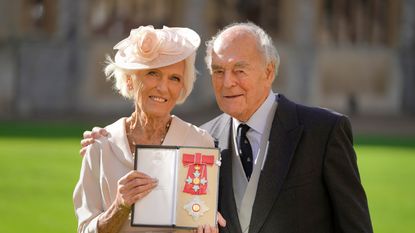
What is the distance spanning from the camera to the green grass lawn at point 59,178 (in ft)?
31.6

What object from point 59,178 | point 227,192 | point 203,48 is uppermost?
point 203,48

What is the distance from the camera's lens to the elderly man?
171 inches

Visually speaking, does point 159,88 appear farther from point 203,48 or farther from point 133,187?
point 203,48

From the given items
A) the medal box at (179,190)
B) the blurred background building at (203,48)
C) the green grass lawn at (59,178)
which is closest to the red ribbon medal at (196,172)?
the medal box at (179,190)

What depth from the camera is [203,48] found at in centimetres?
2492

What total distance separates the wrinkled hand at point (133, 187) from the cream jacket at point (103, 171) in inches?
9.0

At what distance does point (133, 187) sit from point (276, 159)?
0.79 metres

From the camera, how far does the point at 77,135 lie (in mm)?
18109

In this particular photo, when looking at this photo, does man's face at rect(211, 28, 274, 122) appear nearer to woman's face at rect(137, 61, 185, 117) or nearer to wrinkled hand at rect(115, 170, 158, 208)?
woman's face at rect(137, 61, 185, 117)

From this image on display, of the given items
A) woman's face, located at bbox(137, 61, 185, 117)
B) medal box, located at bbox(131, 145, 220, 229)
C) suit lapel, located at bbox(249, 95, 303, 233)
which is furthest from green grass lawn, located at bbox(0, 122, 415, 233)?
medal box, located at bbox(131, 145, 220, 229)

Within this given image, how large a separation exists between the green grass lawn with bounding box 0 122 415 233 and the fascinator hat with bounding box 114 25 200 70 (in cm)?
493

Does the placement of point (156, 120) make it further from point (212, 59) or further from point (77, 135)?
point (77, 135)

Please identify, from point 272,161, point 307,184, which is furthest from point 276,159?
point 307,184

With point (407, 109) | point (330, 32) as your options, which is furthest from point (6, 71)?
point (407, 109)
